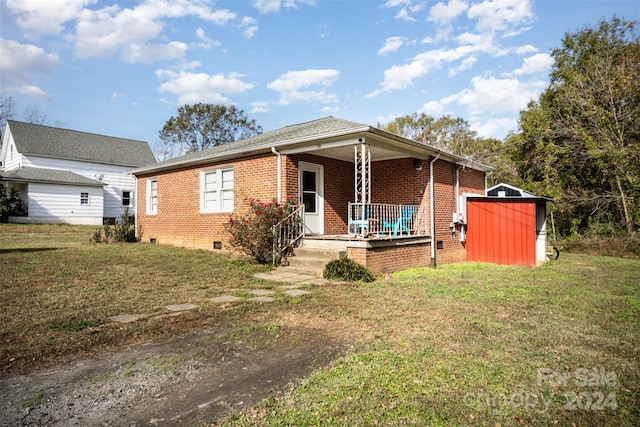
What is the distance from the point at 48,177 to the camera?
73.7 feet

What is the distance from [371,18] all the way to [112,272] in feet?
33.5

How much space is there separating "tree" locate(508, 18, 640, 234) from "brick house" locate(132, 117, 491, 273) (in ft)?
22.9

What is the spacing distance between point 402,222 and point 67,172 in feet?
78.7

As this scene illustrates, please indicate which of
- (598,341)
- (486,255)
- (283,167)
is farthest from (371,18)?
(598,341)

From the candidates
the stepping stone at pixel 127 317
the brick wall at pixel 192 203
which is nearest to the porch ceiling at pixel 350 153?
the brick wall at pixel 192 203

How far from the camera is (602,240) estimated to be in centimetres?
1527

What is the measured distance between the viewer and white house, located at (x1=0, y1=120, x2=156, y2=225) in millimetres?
22031

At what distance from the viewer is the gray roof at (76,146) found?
80.5 feet

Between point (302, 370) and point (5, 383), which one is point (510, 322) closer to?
point (302, 370)

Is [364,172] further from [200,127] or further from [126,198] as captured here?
[200,127]

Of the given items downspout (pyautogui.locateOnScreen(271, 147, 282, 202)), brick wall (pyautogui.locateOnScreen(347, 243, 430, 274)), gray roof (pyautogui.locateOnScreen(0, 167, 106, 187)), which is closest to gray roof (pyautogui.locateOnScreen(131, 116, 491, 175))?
downspout (pyautogui.locateOnScreen(271, 147, 282, 202))

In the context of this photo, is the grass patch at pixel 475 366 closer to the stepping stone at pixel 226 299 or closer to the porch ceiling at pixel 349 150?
the stepping stone at pixel 226 299

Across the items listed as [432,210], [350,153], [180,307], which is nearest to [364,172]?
[350,153]

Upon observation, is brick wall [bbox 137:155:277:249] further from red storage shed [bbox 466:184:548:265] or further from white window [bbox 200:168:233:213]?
red storage shed [bbox 466:184:548:265]
